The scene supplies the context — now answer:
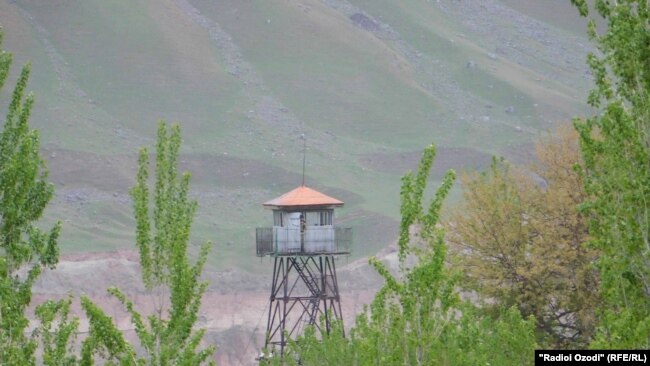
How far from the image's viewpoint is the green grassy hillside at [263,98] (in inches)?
3834

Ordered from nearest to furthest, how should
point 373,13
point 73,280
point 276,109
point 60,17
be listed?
point 73,280
point 276,109
point 60,17
point 373,13

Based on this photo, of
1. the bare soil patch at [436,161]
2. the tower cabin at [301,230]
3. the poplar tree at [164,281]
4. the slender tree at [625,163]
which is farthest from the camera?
the bare soil patch at [436,161]

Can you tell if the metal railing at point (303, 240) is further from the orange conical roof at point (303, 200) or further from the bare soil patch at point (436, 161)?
the bare soil patch at point (436, 161)

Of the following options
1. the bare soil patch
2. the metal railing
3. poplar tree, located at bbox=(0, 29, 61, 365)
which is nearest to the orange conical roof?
the metal railing

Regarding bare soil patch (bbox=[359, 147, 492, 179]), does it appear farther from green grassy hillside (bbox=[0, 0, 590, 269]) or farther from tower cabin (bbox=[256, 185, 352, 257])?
tower cabin (bbox=[256, 185, 352, 257])

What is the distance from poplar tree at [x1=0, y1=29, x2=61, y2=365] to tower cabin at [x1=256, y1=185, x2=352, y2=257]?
56.2ft

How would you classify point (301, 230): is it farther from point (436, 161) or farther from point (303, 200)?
point (436, 161)

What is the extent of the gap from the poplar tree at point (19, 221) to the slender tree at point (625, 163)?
1023 cm

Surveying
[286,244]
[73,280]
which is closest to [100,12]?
[73,280]

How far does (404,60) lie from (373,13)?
1465cm

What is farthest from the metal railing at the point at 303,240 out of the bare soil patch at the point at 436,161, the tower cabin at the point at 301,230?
the bare soil patch at the point at 436,161

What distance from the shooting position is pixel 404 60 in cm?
13000

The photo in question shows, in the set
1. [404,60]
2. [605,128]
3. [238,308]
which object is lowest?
[238,308]

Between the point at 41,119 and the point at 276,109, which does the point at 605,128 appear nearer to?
the point at 41,119
